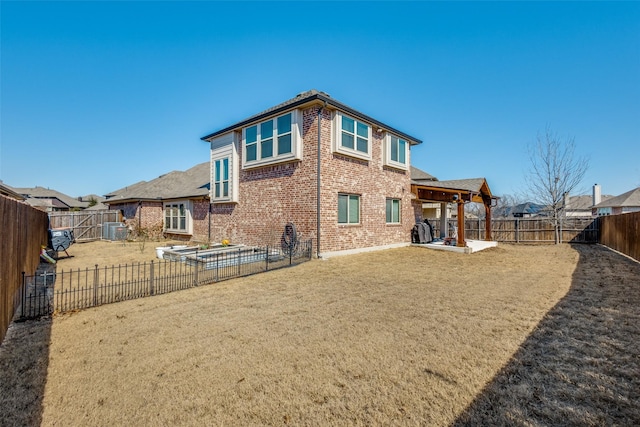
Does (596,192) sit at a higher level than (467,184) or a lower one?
higher

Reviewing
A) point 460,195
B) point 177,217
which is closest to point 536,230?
point 460,195

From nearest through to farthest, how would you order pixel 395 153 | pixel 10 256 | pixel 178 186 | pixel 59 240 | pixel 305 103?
1. pixel 10 256
2. pixel 305 103
3. pixel 59 240
4. pixel 395 153
5. pixel 178 186

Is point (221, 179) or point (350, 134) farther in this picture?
point (221, 179)

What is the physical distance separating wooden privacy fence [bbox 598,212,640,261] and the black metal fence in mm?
13648

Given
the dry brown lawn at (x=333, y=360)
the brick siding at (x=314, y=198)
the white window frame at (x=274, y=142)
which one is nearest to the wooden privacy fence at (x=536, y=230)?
the brick siding at (x=314, y=198)

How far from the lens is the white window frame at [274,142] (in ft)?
38.7

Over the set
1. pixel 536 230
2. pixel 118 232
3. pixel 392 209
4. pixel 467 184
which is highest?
pixel 467 184

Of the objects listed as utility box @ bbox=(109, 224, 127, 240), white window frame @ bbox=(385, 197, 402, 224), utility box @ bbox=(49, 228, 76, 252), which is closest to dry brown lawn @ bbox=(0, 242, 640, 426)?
white window frame @ bbox=(385, 197, 402, 224)

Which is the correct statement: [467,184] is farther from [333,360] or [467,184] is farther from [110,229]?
[110,229]

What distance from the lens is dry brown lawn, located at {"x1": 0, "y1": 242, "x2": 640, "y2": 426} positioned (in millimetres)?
2633

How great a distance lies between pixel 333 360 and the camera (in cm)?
356

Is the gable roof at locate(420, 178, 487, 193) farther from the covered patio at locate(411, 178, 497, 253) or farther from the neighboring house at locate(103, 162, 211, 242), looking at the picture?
the neighboring house at locate(103, 162, 211, 242)

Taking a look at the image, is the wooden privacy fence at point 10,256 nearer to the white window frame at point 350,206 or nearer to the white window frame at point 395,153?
the white window frame at point 350,206

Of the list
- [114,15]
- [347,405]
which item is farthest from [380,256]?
[114,15]
